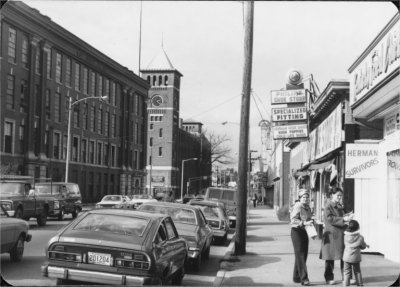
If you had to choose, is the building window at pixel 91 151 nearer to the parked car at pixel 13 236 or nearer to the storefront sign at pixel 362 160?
the parked car at pixel 13 236

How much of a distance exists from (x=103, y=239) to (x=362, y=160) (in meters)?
8.00

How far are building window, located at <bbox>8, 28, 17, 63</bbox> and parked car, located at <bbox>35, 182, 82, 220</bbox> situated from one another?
1833 centimetres

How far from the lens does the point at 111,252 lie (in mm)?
7941

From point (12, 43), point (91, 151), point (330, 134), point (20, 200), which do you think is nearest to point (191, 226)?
point (330, 134)

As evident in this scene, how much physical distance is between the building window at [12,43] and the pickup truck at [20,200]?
77.7ft

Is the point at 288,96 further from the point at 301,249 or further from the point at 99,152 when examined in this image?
the point at 99,152

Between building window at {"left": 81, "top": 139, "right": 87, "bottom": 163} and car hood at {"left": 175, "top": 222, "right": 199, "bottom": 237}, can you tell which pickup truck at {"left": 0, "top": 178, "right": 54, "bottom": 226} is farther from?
building window at {"left": 81, "top": 139, "right": 87, "bottom": 163}

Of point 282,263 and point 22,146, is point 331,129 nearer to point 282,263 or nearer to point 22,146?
point 282,263

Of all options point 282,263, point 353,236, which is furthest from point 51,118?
point 353,236

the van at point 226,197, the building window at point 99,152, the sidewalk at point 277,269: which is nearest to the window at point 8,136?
the building window at point 99,152

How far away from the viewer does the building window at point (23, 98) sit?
4616 centimetres

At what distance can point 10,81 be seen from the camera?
44.2m

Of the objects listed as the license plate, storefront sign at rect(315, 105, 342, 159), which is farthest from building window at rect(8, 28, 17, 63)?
the license plate

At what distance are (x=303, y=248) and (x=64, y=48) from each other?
47.4 m
